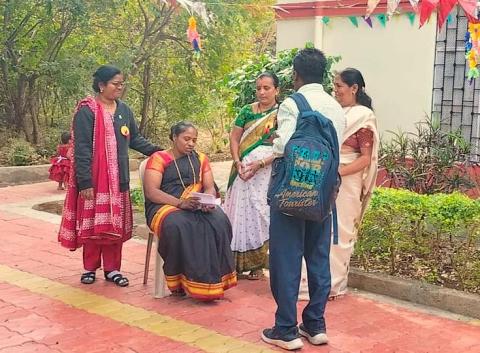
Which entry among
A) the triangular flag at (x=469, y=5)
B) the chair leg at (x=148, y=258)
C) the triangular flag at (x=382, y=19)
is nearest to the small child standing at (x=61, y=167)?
the chair leg at (x=148, y=258)

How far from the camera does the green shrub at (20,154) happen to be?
37.4ft

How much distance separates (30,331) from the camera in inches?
172

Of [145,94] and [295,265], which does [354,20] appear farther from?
[145,94]

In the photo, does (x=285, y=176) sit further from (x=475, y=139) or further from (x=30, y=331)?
(x=475, y=139)

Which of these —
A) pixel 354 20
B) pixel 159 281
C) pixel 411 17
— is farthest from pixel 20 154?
pixel 159 281

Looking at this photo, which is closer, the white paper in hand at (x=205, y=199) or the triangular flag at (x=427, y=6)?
the white paper in hand at (x=205, y=199)

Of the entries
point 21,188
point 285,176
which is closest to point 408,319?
point 285,176

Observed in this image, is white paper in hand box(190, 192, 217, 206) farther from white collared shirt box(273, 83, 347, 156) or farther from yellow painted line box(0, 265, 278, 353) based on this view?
white collared shirt box(273, 83, 347, 156)

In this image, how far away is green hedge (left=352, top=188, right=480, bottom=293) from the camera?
5062mm

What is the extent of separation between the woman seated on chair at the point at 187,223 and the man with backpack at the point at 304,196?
83 centimetres

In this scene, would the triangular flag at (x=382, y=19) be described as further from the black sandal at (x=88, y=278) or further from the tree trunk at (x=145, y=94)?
the tree trunk at (x=145, y=94)

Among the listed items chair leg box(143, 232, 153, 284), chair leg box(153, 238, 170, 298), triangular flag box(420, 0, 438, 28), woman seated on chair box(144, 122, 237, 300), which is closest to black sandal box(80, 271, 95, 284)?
chair leg box(143, 232, 153, 284)

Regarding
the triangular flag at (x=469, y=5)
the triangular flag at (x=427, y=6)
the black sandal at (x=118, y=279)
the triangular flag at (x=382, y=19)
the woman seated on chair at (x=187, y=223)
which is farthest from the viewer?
the triangular flag at (x=382, y=19)

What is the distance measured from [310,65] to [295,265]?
3.90 ft
